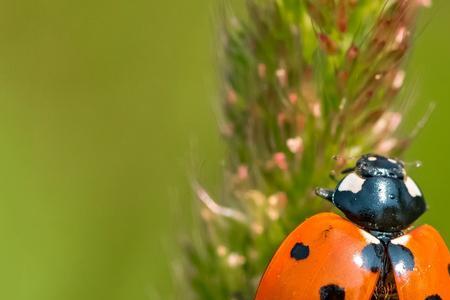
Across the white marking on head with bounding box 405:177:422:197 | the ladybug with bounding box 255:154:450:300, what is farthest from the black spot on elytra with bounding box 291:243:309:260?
the white marking on head with bounding box 405:177:422:197

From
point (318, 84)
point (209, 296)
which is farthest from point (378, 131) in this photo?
point (209, 296)

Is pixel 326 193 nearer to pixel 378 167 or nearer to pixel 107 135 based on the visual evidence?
pixel 378 167

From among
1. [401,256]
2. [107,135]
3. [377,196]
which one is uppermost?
[107,135]

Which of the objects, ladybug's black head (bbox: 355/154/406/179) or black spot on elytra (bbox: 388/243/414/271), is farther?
ladybug's black head (bbox: 355/154/406/179)

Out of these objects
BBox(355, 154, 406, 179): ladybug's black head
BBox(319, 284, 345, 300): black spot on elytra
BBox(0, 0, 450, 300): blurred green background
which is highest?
BBox(0, 0, 450, 300): blurred green background

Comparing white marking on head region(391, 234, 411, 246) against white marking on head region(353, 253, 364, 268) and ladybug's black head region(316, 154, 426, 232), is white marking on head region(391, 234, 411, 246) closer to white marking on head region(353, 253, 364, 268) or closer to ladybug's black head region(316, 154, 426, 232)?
ladybug's black head region(316, 154, 426, 232)

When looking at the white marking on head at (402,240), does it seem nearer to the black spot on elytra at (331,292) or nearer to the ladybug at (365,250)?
the ladybug at (365,250)

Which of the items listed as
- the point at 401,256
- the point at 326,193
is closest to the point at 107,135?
the point at 326,193

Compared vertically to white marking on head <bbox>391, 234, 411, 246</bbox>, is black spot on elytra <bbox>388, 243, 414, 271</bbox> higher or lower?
lower
